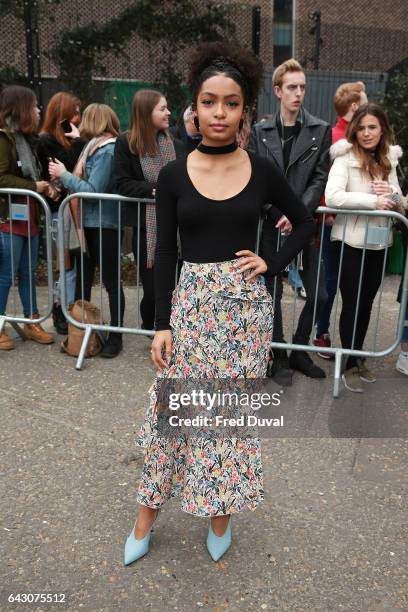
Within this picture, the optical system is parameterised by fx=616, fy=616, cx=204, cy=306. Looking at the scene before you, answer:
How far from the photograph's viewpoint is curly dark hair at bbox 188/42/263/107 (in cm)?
226

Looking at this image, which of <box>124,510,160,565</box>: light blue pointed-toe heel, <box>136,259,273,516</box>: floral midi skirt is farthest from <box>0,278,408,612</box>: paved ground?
<box>136,259,273,516</box>: floral midi skirt

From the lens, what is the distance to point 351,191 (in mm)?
4336

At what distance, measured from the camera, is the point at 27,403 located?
4.00 meters

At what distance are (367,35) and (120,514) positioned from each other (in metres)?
11.0

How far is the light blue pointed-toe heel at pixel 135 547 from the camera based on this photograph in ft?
8.38

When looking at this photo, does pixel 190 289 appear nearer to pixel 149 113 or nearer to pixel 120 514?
pixel 120 514

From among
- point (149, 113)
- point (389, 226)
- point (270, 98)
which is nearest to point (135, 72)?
point (270, 98)

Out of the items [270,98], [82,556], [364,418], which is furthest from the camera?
[270,98]

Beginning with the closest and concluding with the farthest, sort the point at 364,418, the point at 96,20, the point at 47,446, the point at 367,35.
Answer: the point at 47,446
the point at 364,418
the point at 96,20
the point at 367,35

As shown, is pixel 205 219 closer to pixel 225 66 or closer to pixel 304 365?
pixel 225 66

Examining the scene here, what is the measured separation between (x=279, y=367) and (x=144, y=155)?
184 centimetres

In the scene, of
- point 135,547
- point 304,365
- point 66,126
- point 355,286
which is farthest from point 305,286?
point 135,547

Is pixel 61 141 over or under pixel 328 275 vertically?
over

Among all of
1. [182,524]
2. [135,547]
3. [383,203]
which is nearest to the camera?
[135,547]
